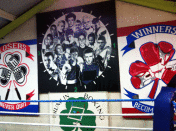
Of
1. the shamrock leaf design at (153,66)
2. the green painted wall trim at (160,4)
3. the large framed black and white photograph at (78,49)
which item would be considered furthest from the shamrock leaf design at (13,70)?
the green painted wall trim at (160,4)

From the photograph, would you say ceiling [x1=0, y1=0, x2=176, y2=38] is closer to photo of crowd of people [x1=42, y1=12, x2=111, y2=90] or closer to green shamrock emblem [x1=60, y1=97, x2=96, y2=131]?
photo of crowd of people [x1=42, y1=12, x2=111, y2=90]

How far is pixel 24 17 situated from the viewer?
2.87 meters

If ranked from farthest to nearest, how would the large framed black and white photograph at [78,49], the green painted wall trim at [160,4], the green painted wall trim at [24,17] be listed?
the green painted wall trim at [24,17] → the large framed black and white photograph at [78,49] → the green painted wall trim at [160,4]

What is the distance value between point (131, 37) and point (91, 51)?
0.71m

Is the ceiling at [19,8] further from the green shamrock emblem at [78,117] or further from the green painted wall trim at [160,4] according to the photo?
the green shamrock emblem at [78,117]

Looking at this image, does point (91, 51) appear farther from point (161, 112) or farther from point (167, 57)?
point (161, 112)

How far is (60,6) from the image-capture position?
9.02 feet

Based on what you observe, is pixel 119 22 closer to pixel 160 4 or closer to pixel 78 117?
pixel 160 4

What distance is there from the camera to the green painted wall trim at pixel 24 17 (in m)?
2.78

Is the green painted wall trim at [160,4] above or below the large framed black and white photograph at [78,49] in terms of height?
above

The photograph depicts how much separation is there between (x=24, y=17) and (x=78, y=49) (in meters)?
1.32

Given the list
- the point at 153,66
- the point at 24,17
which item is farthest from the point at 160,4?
the point at 24,17

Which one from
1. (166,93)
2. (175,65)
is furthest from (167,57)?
(166,93)

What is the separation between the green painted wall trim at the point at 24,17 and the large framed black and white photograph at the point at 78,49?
136 mm
